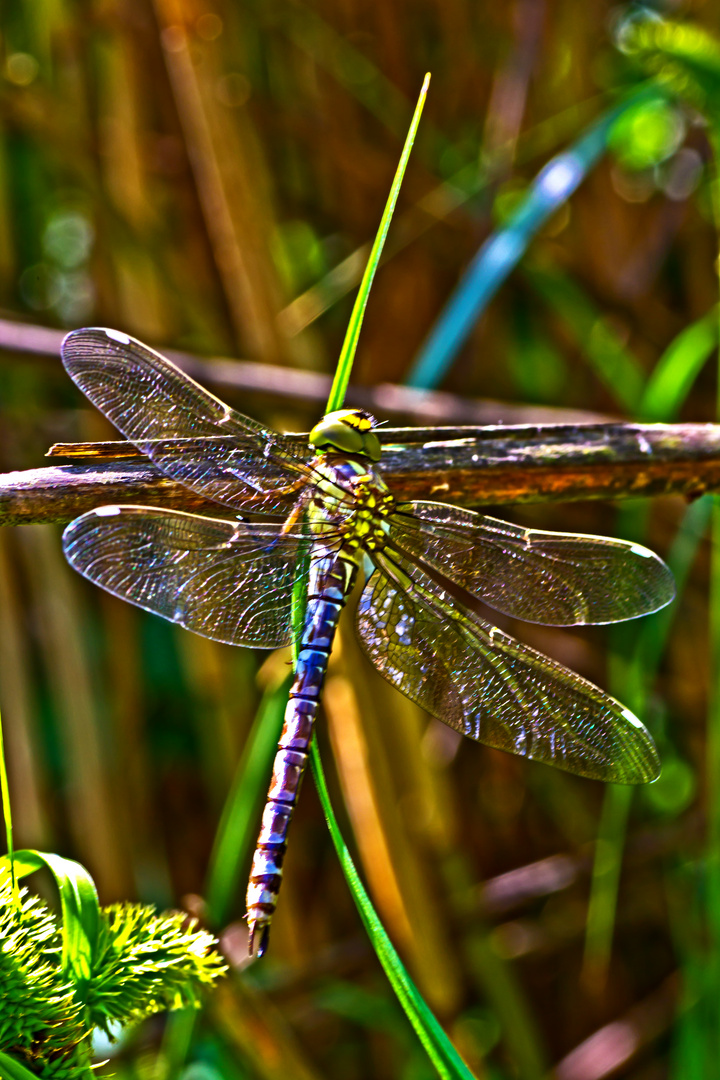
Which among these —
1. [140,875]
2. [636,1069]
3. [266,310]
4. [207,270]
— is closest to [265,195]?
[266,310]

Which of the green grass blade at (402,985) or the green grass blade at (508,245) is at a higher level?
the green grass blade at (508,245)

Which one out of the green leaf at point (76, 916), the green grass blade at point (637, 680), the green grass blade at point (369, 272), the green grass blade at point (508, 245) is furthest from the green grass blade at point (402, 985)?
the green grass blade at point (508, 245)

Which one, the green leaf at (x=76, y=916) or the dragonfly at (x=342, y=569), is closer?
the green leaf at (x=76, y=916)

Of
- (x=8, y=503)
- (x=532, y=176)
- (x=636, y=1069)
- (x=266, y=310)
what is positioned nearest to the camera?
(x=8, y=503)

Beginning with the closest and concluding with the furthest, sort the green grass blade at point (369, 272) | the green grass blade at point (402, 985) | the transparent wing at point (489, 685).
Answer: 1. the green grass blade at point (402, 985)
2. the green grass blade at point (369, 272)
3. the transparent wing at point (489, 685)

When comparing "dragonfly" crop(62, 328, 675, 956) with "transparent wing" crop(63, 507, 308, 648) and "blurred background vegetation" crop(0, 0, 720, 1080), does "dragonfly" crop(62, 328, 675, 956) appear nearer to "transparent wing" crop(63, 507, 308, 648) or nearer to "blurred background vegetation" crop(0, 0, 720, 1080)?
"transparent wing" crop(63, 507, 308, 648)

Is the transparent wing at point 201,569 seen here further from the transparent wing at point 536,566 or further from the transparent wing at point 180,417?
the transparent wing at point 536,566

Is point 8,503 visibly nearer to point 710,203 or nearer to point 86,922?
point 86,922
